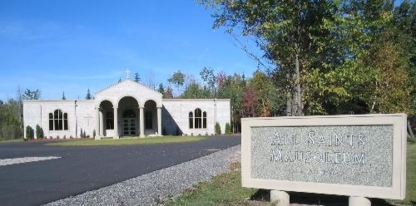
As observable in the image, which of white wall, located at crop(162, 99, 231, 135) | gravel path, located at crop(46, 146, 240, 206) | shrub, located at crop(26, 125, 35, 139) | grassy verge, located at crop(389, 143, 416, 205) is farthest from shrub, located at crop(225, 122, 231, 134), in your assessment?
grassy verge, located at crop(389, 143, 416, 205)

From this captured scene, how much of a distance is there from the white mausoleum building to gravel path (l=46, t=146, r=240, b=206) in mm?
32846

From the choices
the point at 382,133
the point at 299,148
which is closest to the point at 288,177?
the point at 299,148

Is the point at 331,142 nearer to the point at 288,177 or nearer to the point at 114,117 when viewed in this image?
the point at 288,177

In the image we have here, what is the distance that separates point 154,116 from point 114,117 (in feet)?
18.3

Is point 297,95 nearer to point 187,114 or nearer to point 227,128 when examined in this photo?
point 227,128

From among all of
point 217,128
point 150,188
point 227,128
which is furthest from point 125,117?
point 150,188

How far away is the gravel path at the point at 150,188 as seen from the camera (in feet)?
28.0

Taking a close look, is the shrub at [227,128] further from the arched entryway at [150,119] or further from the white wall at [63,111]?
the white wall at [63,111]

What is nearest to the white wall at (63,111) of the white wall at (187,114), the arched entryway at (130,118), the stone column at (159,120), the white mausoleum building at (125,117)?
the white mausoleum building at (125,117)

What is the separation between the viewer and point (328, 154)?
7.15 metres

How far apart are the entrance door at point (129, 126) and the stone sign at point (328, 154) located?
140ft

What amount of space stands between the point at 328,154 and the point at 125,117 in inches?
1738

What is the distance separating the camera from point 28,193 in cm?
964

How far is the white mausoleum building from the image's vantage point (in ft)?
160
